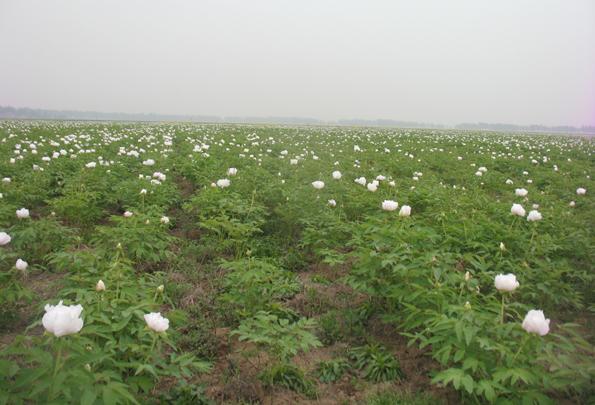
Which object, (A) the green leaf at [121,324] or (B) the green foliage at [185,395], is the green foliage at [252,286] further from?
(A) the green leaf at [121,324]

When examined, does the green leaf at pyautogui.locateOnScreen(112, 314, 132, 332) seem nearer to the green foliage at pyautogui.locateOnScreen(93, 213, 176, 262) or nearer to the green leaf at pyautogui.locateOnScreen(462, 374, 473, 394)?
the green foliage at pyautogui.locateOnScreen(93, 213, 176, 262)

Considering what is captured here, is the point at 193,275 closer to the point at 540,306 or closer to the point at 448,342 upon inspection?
the point at 448,342

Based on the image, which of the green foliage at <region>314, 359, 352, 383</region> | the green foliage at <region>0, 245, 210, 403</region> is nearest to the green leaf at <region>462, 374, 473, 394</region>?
the green foliage at <region>314, 359, 352, 383</region>

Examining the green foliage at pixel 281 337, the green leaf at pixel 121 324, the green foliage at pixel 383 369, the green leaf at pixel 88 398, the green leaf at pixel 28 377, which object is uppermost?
the green leaf at pixel 28 377

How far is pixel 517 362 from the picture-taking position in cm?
168

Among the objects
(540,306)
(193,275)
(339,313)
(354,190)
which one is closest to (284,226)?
(354,190)

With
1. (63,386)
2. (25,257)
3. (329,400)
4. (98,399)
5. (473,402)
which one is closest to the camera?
(63,386)

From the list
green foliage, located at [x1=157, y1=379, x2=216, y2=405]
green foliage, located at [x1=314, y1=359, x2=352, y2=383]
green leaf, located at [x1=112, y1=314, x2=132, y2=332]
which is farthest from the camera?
green foliage, located at [x1=314, y1=359, x2=352, y2=383]

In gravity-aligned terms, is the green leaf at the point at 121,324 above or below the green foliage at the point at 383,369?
above

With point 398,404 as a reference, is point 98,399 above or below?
above

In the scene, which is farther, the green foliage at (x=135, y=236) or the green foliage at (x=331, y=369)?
the green foliage at (x=135, y=236)

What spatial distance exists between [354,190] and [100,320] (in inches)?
153

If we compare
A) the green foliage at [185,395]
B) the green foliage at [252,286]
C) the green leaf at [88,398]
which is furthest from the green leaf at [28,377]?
the green foliage at [252,286]

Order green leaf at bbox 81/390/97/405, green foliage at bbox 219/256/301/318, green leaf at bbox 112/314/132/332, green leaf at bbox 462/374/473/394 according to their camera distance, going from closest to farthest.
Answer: green leaf at bbox 81/390/97/405 < green leaf at bbox 462/374/473/394 < green leaf at bbox 112/314/132/332 < green foliage at bbox 219/256/301/318
